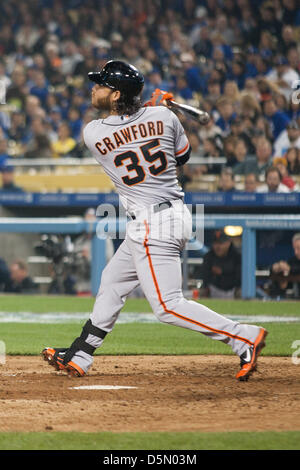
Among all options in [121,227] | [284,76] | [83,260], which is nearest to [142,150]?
[121,227]

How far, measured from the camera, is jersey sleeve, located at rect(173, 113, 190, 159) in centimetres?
476

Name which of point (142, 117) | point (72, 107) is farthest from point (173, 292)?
point (72, 107)

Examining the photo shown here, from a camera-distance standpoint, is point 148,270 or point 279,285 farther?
point 279,285

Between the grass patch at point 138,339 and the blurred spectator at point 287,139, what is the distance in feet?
13.5

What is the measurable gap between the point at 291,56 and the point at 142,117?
29.9 feet

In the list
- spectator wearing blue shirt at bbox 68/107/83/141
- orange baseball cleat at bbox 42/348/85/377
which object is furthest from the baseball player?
spectator wearing blue shirt at bbox 68/107/83/141

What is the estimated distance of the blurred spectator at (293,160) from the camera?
11.4m

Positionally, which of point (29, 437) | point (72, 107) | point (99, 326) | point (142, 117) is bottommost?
point (29, 437)

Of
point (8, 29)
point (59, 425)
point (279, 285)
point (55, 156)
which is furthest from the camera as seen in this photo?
point (8, 29)

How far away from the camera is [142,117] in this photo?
15.5ft

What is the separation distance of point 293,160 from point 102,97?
698cm

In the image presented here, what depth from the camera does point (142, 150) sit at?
15.4ft

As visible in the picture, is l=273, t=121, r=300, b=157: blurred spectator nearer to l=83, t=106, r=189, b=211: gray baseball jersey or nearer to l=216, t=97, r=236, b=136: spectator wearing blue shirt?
l=216, t=97, r=236, b=136: spectator wearing blue shirt
